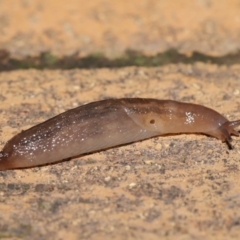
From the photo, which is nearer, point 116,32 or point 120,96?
point 120,96

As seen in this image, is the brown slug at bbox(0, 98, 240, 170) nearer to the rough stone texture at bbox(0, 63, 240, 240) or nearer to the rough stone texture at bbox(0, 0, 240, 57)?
the rough stone texture at bbox(0, 63, 240, 240)

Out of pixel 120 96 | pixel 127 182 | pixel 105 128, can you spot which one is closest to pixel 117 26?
pixel 120 96

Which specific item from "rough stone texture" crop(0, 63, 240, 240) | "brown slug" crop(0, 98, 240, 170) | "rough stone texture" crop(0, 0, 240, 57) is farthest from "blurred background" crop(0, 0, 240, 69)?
"brown slug" crop(0, 98, 240, 170)

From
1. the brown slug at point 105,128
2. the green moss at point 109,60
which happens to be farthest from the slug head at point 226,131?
the green moss at point 109,60

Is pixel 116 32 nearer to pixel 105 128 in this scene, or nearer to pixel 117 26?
pixel 117 26

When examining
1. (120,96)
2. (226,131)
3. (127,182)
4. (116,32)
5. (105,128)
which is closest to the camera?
(127,182)

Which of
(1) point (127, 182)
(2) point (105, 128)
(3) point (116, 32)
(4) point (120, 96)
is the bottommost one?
(1) point (127, 182)

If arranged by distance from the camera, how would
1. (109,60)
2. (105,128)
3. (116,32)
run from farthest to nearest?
1. (116,32)
2. (109,60)
3. (105,128)
